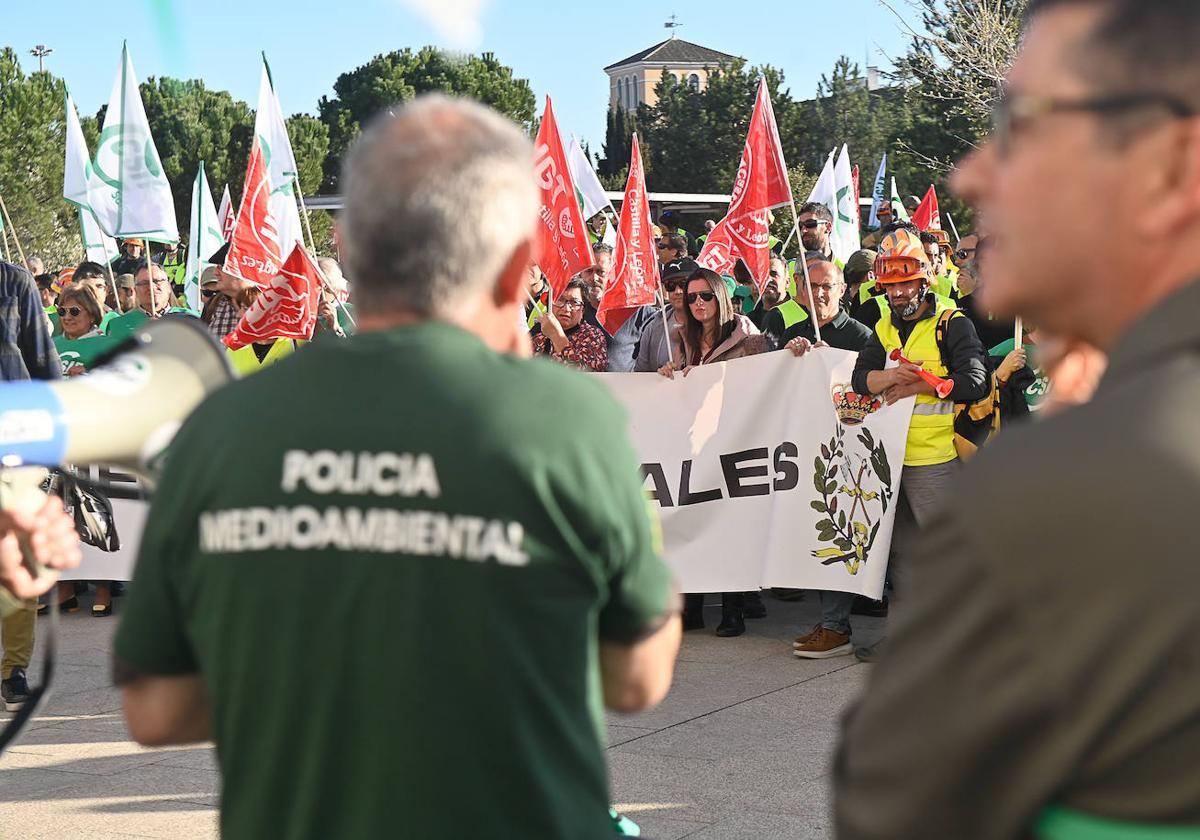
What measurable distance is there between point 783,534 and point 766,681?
3.67ft

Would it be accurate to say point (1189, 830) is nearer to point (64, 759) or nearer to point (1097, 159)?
point (1097, 159)

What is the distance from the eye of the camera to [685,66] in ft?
415

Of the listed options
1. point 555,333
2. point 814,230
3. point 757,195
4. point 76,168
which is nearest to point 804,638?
point 555,333

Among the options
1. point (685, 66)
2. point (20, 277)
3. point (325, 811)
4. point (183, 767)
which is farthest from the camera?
point (685, 66)

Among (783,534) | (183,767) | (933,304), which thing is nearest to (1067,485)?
(183,767)

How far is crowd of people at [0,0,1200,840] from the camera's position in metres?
1.09

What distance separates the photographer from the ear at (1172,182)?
4.03 feet

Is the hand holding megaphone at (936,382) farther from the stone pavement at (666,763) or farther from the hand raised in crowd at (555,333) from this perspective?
the hand raised in crowd at (555,333)

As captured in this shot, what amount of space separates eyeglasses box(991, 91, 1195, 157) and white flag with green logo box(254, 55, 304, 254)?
9.40 m

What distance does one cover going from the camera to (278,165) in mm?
11180

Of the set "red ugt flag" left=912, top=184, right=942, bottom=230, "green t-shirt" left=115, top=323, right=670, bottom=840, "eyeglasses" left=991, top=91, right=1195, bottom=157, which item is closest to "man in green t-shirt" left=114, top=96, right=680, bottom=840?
"green t-shirt" left=115, top=323, right=670, bottom=840

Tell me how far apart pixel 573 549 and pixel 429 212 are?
1.42 ft

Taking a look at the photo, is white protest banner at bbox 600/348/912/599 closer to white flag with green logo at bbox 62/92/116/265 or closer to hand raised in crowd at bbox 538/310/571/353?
hand raised in crowd at bbox 538/310/571/353

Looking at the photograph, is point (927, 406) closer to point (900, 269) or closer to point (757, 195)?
point (900, 269)
